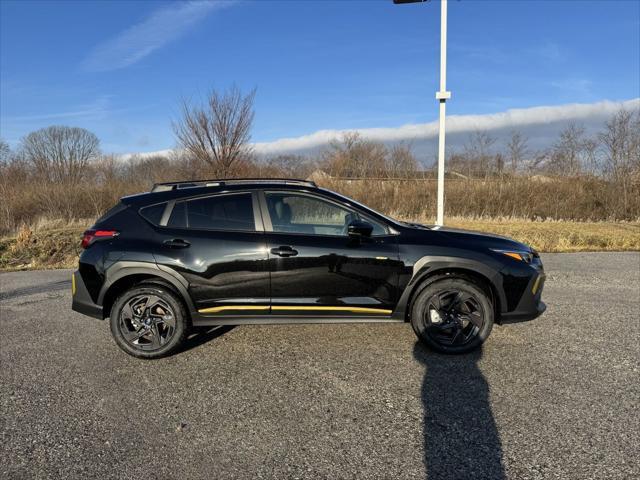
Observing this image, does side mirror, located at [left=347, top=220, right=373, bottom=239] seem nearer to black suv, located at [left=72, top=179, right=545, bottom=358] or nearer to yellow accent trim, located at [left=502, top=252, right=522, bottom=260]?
black suv, located at [left=72, top=179, right=545, bottom=358]

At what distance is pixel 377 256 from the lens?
4094 millimetres

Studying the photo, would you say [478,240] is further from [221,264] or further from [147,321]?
[147,321]

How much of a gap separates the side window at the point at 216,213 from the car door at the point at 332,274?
31 centimetres

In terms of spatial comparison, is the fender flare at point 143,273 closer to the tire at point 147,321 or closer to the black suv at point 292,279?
the black suv at point 292,279

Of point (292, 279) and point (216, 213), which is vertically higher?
point (216, 213)

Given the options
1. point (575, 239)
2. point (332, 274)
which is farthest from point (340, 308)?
point (575, 239)

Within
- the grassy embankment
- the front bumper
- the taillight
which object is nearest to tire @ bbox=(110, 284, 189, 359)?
the taillight

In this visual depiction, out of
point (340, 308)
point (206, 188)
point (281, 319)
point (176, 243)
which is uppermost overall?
point (206, 188)

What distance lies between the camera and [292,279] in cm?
411

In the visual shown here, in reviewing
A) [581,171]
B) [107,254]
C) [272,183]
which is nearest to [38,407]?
[107,254]

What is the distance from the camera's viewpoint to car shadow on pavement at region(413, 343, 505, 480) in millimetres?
2463

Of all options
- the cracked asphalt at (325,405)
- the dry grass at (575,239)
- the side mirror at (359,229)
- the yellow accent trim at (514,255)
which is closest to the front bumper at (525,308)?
the yellow accent trim at (514,255)

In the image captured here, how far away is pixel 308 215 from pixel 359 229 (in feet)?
2.11

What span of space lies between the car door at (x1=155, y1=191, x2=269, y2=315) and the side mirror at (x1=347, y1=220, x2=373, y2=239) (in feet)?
2.88
